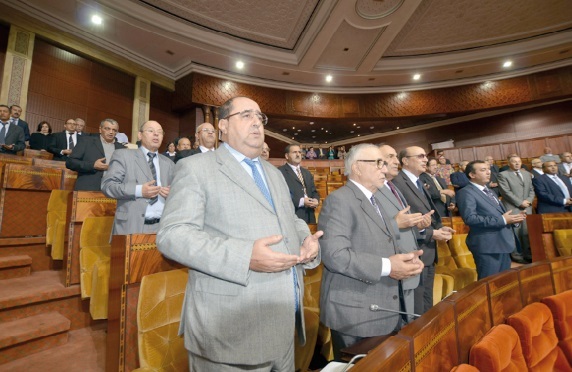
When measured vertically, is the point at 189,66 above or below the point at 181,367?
above

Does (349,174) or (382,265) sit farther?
(349,174)

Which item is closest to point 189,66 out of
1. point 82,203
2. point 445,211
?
point 82,203

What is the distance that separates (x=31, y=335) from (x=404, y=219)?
6.32 ft

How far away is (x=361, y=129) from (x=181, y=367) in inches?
406

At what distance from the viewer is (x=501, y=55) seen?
23.2 feet

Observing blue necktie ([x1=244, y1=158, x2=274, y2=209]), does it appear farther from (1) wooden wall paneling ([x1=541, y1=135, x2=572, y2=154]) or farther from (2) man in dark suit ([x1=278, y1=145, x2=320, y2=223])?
(1) wooden wall paneling ([x1=541, y1=135, x2=572, y2=154])

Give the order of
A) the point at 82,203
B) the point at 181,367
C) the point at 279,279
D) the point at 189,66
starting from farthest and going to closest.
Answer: the point at 189,66, the point at 82,203, the point at 181,367, the point at 279,279

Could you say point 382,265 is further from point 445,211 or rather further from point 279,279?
point 445,211

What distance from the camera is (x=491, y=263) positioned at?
2.04 metres

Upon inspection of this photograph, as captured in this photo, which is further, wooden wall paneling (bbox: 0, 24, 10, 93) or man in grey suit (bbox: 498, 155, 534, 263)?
wooden wall paneling (bbox: 0, 24, 10, 93)

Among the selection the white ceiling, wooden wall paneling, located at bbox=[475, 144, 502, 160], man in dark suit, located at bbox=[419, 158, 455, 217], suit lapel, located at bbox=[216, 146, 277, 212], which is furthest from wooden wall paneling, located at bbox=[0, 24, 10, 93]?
wooden wall paneling, located at bbox=[475, 144, 502, 160]

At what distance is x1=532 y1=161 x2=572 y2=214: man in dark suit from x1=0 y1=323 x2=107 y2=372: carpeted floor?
4.39 m

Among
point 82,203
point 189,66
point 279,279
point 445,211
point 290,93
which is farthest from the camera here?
point 290,93

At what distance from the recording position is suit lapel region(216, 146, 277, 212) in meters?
0.88
